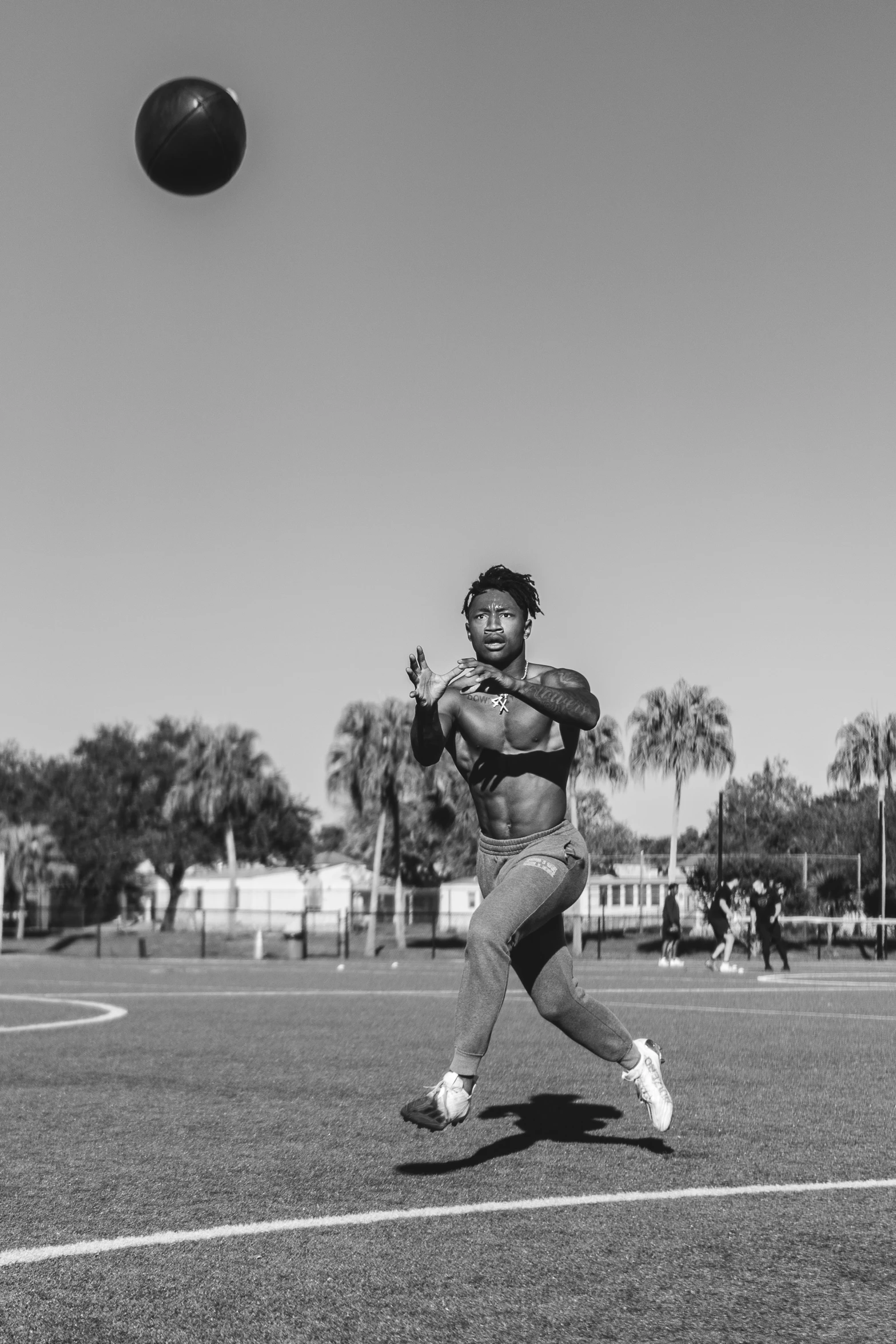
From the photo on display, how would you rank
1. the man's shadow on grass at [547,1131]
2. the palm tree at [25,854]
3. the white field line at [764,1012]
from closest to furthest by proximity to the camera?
the man's shadow on grass at [547,1131] < the white field line at [764,1012] < the palm tree at [25,854]

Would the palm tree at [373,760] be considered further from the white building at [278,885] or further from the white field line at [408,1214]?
the white field line at [408,1214]

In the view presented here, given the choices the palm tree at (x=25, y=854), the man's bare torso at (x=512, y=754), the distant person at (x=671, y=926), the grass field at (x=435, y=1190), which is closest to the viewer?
the grass field at (x=435, y=1190)

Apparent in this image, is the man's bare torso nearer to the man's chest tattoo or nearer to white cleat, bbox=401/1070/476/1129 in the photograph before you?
the man's chest tattoo

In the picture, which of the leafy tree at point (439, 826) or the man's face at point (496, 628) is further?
the leafy tree at point (439, 826)

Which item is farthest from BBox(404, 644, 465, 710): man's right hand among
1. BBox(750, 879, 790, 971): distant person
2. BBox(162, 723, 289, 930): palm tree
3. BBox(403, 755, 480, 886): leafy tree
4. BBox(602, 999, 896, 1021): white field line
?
BBox(162, 723, 289, 930): palm tree

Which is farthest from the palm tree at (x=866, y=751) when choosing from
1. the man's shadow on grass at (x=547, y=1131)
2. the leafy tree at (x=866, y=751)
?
the man's shadow on grass at (x=547, y=1131)

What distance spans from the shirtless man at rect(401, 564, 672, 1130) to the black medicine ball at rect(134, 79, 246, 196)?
18.5 ft

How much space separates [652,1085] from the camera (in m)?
6.46

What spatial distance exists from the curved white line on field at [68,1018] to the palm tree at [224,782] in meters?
45.9

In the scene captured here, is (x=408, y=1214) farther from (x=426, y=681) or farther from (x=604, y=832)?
(x=604, y=832)

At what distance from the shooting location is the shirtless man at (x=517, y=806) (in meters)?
5.99

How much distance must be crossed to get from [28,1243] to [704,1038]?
30.5ft

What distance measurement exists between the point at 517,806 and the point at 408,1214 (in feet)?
6.27

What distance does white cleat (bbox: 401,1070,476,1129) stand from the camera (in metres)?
5.64
